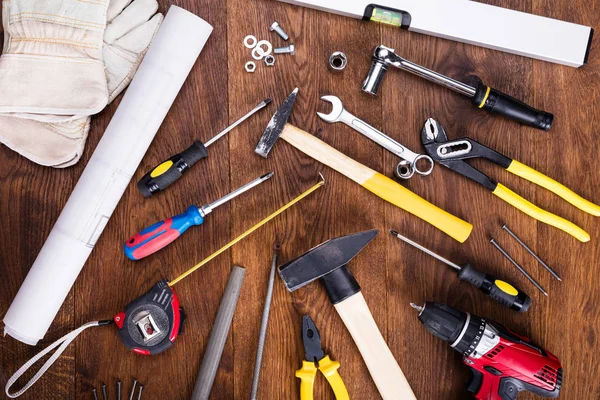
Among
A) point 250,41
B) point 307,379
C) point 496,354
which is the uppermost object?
point 250,41

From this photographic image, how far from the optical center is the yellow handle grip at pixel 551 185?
5.00ft

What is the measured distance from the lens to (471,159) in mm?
1566

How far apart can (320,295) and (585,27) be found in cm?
112

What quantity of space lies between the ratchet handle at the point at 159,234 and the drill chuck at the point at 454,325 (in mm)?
667

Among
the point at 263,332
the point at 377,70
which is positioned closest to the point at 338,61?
the point at 377,70

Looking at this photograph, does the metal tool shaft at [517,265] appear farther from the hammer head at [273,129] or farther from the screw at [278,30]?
the screw at [278,30]

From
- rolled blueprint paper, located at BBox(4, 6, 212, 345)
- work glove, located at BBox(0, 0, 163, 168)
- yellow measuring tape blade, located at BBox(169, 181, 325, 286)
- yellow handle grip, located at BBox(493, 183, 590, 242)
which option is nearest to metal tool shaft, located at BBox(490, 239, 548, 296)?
yellow handle grip, located at BBox(493, 183, 590, 242)

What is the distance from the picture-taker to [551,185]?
1526 millimetres

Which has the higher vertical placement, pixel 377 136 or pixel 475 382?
pixel 377 136

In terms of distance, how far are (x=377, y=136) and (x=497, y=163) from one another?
35 cm

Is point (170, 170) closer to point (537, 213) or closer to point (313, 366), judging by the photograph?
point (313, 366)

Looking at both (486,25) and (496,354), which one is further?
(486,25)

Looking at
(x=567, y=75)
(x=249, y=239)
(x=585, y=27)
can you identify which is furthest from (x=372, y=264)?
(x=585, y=27)


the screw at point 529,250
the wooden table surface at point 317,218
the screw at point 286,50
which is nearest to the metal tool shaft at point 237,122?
the wooden table surface at point 317,218
